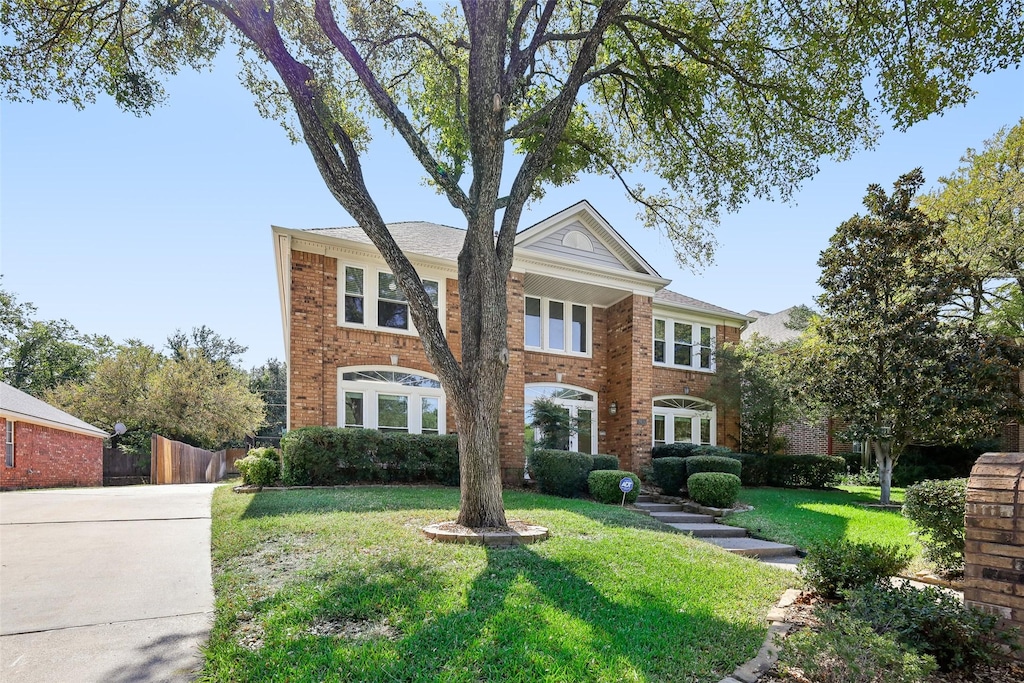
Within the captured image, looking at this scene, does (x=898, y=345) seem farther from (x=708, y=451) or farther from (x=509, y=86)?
(x=509, y=86)

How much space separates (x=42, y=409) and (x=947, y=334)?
24.1m

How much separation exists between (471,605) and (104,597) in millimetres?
3171

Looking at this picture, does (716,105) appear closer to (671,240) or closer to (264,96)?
(671,240)

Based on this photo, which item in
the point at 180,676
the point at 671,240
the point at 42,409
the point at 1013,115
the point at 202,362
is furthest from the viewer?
the point at 202,362

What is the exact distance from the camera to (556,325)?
16188 mm

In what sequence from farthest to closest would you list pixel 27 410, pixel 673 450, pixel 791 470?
1. pixel 27 410
2. pixel 791 470
3. pixel 673 450

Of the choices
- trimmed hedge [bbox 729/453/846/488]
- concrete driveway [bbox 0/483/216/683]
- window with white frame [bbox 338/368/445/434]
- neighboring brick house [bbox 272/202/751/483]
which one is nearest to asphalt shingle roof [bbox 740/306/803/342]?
neighboring brick house [bbox 272/202/751/483]

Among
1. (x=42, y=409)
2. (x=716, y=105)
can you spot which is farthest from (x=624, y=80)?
(x=42, y=409)

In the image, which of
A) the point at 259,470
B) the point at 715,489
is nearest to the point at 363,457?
the point at 259,470

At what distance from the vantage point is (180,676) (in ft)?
11.1

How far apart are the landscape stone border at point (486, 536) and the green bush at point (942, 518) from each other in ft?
13.3

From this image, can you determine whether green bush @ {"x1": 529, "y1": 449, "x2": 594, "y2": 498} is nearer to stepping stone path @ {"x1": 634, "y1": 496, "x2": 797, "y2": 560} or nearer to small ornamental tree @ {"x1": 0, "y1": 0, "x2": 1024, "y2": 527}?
stepping stone path @ {"x1": 634, "y1": 496, "x2": 797, "y2": 560}

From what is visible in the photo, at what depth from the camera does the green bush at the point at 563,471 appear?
11750mm

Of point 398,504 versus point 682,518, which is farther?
point 682,518
